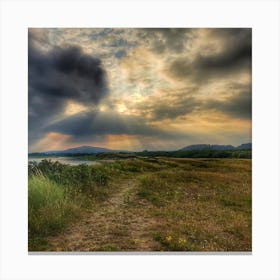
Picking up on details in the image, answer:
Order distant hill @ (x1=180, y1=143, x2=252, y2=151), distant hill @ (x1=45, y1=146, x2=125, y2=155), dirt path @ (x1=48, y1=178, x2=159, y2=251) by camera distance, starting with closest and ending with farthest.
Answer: dirt path @ (x1=48, y1=178, x2=159, y2=251)
distant hill @ (x1=180, y1=143, x2=252, y2=151)
distant hill @ (x1=45, y1=146, x2=125, y2=155)

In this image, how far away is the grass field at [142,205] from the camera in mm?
5918

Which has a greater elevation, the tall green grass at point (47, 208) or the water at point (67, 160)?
the water at point (67, 160)

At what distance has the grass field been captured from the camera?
5.92 m

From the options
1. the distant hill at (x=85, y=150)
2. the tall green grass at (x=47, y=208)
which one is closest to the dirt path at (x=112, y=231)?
the tall green grass at (x=47, y=208)

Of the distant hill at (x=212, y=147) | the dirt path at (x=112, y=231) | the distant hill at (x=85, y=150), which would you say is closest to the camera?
the dirt path at (x=112, y=231)

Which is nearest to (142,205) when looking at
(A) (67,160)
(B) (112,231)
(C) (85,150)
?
(B) (112,231)

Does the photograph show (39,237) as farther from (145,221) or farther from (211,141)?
(211,141)

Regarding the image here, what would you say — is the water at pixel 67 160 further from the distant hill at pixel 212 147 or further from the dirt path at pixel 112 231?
the distant hill at pixel 212 147

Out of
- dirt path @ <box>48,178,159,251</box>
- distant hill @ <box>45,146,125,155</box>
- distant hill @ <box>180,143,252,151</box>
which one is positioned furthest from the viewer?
distant hill @ <box>45,146,125,155</box>

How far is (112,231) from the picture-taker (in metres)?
6.00

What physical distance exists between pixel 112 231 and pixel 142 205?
77 cm

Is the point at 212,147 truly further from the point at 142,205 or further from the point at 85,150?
the point at 85,150

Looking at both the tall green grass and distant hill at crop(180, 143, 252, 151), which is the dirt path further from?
distant hill at crop(180, 143, 252, 151)

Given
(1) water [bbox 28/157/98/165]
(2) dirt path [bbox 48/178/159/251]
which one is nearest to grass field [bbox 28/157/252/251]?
(2) dirt path [bbox 48/178/159/251]
